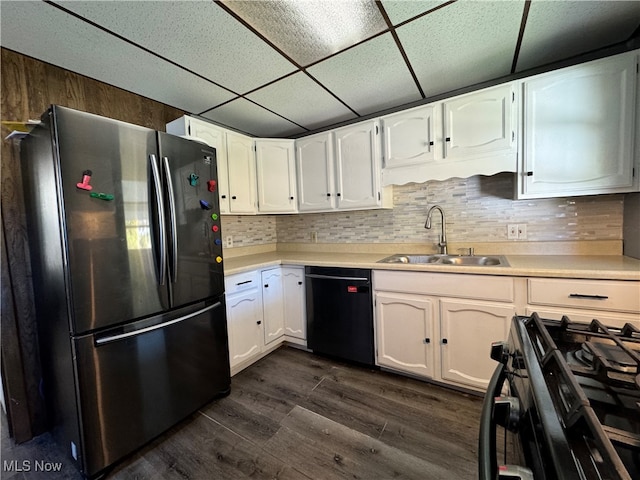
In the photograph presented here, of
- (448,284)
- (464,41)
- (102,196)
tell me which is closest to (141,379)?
(102,196)

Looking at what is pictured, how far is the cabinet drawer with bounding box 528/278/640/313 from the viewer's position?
131 cm

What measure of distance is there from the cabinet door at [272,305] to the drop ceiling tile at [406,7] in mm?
1928

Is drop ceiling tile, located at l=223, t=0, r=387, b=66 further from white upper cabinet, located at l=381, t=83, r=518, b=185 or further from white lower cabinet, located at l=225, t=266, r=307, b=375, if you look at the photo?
white lower cabinet, located at l=225, t=266, r=307, b=375

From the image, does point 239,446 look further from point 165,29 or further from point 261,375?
point 165,29

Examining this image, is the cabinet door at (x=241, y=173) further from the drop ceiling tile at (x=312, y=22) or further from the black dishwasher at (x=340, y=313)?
the drop ceiling tile at (x=312, y=22)

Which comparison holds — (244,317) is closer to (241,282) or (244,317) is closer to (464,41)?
(241,282)

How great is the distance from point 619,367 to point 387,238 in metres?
2.01

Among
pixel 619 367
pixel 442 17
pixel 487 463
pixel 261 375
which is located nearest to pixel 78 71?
pixel 442 17

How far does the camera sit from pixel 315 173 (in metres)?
2.55

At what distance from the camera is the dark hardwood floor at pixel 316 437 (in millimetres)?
1296

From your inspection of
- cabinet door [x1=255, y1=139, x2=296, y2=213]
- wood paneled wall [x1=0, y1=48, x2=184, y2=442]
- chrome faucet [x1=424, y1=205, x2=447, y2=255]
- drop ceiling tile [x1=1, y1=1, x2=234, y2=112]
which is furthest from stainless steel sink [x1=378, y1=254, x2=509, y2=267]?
wood paneled wall [x1=0, y1=48, x2=184, y2=442]

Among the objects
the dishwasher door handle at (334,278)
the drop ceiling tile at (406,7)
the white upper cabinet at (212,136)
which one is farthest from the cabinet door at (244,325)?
the drop ceiling tile at (406,7)

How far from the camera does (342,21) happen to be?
1.33 metres

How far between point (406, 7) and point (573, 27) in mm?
993
